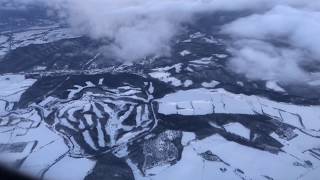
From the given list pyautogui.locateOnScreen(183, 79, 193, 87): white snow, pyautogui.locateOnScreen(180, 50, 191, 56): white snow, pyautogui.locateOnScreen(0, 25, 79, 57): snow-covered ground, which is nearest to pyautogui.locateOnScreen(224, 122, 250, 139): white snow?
pyautogui.locateOnScreen(183, 79, 193, 87): white snow

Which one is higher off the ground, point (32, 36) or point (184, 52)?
point (32, 36)

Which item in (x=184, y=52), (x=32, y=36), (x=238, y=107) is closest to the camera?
(x=238, y=107)

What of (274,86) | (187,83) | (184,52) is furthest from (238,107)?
(184,52)

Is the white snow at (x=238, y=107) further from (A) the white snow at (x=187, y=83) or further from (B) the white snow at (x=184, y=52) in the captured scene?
(B) the white snow at (x=184, y=52)

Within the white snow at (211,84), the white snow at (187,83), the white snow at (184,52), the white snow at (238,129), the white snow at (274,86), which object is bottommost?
the white snow at (274,86)

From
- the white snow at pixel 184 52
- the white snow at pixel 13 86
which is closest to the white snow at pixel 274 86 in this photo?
the white snow at pixel 184 52

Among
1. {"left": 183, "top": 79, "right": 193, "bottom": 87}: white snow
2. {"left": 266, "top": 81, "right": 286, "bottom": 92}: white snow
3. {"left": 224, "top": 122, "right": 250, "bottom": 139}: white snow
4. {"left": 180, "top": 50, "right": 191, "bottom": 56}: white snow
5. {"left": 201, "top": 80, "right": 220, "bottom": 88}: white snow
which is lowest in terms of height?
{"left": 266, "top": 81, "right": 286, "bottom": 92}: white snow

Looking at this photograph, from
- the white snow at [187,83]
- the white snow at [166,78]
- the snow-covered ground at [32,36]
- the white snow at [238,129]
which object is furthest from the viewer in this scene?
the snow-covered ground at [32,36]

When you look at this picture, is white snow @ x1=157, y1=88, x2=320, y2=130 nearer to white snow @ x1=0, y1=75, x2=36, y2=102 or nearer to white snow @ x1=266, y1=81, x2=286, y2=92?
white snow @ x1=266, y1=81, x2=286, y2=92

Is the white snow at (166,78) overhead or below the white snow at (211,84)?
overhead

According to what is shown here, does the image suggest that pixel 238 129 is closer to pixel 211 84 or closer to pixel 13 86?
pixel 211 84

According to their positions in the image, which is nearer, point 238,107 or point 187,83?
point 238,107
